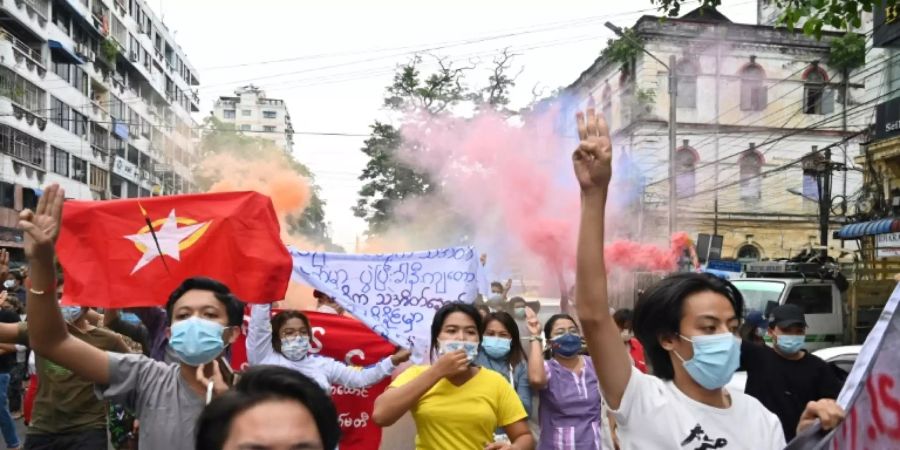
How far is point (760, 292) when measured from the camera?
43.5ft

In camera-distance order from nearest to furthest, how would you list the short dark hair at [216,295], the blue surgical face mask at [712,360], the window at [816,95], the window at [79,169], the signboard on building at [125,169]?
the blue surgical face mask at [712,360] < the short dark hair at [216,295] < the window at [816,95] < the window at [79,169] < the signboard on building at [125,169]

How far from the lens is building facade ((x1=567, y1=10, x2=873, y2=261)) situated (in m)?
30.1

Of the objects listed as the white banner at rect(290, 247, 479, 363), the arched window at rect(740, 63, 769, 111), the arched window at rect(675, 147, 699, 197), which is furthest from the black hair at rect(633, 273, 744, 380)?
the arched window at rect(740, 63, 769, 111)

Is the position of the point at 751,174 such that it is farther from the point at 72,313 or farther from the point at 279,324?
the point at 72,313

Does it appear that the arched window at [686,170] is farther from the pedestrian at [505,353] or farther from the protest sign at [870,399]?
the protest sign at [870,399]

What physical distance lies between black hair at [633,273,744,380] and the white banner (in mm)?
4011

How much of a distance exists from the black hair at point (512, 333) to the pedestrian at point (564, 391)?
0.40 feet

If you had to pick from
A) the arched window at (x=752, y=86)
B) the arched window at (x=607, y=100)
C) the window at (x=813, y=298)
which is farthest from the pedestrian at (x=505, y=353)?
the arched window at (x=607, y=100)

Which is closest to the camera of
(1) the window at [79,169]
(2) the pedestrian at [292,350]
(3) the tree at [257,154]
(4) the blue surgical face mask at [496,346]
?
(4) the blue surgical face mask at [496,346]

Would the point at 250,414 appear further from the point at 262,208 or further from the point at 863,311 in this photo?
the point at 863,311

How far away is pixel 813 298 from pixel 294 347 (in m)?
11.0

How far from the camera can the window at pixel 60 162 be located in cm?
3594

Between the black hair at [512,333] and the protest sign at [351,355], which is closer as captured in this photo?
the black hair at [512,333]

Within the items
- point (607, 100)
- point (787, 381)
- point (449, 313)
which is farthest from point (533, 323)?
point (607, 100)
